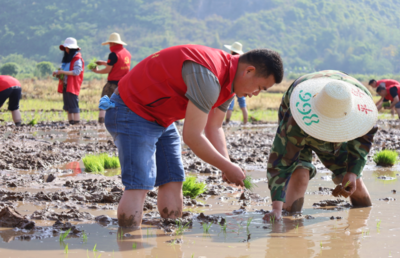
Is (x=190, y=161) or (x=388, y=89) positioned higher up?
(x=388, y=89)

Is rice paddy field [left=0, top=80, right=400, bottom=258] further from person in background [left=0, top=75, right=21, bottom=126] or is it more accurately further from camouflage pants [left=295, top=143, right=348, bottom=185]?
person in background [left=0, top=75, right=21, bottom=126]

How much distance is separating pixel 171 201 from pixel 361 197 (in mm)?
1669

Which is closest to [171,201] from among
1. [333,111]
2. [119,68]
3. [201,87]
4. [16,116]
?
[201,87]

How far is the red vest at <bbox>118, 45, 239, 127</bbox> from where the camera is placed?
287cm

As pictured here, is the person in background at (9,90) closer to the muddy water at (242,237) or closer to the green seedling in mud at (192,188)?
the muddy water at (242,237)

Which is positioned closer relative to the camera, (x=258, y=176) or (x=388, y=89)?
(x=258, y=176)

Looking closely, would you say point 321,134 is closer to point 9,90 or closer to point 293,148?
point 293,148

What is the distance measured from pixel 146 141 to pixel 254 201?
1.49 metres

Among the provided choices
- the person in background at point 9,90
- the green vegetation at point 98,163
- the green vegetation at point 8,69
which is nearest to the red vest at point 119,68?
the person in background at point 9,90

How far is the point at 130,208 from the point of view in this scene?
3.10 metres

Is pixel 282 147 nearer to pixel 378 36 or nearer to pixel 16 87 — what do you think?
pixel 16 87

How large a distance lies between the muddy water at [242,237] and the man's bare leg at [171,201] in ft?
0.55

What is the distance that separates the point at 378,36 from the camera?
438 feet

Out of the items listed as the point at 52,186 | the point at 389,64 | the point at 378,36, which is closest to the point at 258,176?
the point at 52,186
